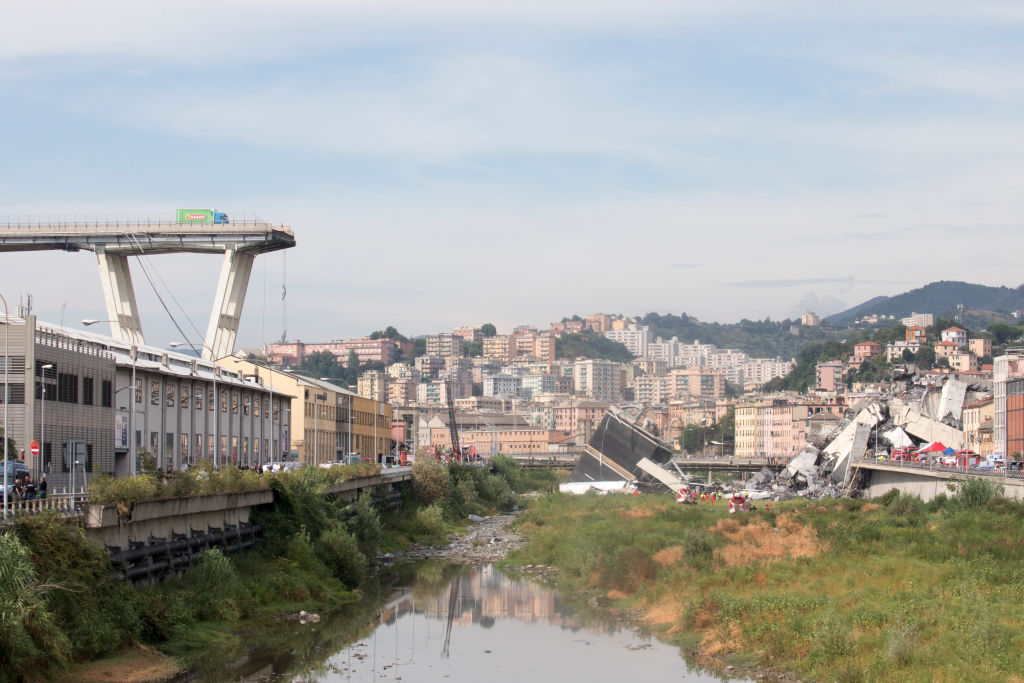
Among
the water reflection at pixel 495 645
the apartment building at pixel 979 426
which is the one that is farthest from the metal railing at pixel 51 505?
the apartment building at pixel 979 426

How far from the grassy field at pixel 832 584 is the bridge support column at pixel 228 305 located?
21507 millimetres

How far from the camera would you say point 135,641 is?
3114 cm

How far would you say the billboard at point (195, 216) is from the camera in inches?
2817

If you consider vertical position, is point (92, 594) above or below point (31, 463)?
below

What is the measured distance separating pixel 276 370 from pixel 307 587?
4128 centimetres

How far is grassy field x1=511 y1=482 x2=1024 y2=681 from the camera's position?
3019cm

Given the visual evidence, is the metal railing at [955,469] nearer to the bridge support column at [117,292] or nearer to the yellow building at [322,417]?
the yellow building at [322,417]

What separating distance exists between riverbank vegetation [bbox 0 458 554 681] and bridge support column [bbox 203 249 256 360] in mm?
12842

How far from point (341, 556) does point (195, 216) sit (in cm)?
3010

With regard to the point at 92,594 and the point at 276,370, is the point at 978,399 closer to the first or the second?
the point at 276,370

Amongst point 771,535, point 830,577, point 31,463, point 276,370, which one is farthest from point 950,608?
point 276,370

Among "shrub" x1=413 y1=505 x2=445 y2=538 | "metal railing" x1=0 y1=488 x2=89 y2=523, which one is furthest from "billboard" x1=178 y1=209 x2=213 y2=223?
"metal railing" x1=0 y1=488 x2=89 y2=523

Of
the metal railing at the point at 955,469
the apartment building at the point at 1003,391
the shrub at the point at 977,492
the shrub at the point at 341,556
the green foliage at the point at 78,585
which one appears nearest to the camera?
the green foliage at the point at 78,585

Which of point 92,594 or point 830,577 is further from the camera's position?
point 830,577
